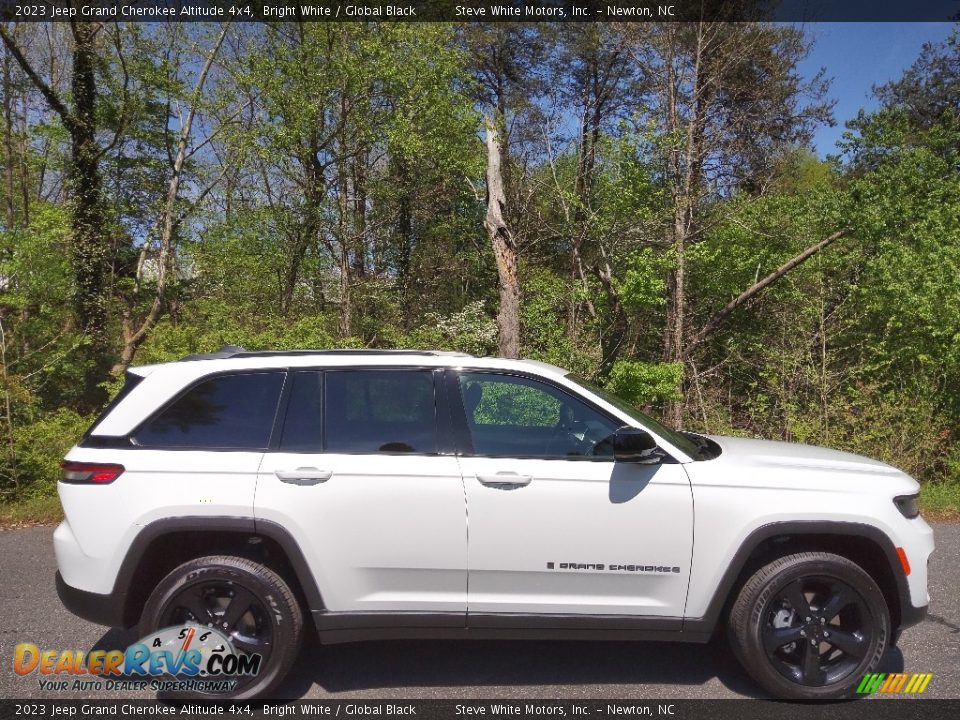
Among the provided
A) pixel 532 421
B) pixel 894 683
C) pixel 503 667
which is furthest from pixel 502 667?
pixel 894 683

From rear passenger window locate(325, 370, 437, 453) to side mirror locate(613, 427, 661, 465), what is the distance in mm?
934

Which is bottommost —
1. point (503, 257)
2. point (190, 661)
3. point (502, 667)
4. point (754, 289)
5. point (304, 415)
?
point (502, 667)

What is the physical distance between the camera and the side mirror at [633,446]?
3.41m

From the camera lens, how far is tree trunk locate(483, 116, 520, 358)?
14820mm

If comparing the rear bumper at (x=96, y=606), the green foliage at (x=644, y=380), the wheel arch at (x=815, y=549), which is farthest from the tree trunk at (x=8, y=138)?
the wheel arch at (x=815, y=549)

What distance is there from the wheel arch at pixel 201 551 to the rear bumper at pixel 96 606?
0.02 m

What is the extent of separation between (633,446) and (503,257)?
11.8 meters

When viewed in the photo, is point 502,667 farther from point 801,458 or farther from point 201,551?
point 801,458

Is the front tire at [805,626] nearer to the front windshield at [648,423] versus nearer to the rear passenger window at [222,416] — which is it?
the front windshield at [648,423]

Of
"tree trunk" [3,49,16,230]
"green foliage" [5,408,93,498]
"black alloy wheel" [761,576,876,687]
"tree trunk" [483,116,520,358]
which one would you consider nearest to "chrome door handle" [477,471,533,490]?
"black alloy wheel" [761,576,876,687]

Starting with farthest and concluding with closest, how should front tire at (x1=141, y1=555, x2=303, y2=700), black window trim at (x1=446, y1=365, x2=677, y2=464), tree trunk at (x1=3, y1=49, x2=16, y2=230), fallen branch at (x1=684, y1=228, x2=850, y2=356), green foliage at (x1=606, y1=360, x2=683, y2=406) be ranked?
tree trunk at (x1=3, y1=49, x2=16, y2=230)
fallen branch at (x1=684, y1=228, x2=850, y2=356)
green foliage at (x1=606, y1=360, x2=683, y2=406)
black window trim at (x1=446, y1=365, x2=677, y2=464)
front tire at (x1=141, y1=555, x2=303, y2=700)

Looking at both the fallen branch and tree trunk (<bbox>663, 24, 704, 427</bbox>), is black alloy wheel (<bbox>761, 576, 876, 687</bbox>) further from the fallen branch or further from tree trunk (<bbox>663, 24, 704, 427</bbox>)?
the fallen branch

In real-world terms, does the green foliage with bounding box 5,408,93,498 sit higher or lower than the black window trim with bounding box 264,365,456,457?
lower

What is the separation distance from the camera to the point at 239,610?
345cm
